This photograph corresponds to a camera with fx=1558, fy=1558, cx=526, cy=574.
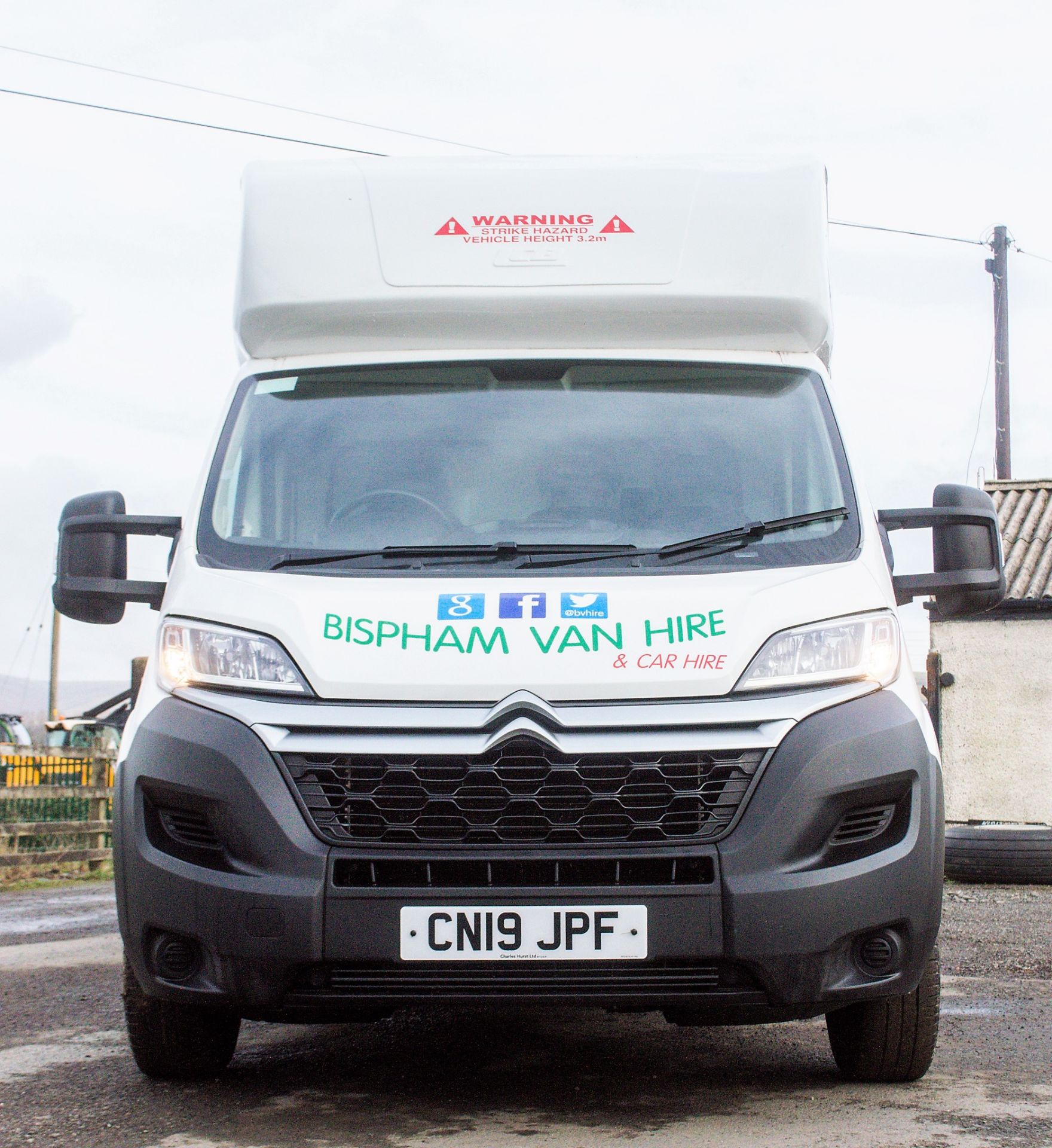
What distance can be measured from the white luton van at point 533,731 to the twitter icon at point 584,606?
0.4 inches

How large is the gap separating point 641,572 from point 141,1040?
2.11m

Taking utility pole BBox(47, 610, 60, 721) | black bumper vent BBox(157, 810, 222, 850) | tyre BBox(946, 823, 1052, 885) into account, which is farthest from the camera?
utility pole BBox(47, 610, 60, 721)

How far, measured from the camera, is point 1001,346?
28.0 metres

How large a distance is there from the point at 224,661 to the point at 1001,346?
26.0 meters

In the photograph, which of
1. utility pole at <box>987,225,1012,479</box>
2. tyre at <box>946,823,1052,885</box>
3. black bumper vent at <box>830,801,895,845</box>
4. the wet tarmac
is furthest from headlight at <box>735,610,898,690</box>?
utility pole at <box>987,225,1012,479</box>

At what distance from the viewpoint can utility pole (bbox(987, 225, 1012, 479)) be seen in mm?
27562

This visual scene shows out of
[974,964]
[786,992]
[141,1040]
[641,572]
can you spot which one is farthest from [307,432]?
[974,964]

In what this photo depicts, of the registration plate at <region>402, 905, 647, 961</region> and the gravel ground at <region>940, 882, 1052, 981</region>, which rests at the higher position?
the registration plate at <region>402, 905, 647, 961</region>

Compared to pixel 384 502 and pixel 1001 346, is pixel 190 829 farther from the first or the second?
pixel 1001 346

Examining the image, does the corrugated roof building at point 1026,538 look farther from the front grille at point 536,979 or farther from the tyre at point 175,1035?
the front grille at point 536,979

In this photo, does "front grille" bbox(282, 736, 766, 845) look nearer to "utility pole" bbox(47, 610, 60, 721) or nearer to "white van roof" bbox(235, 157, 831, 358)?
"white van roof" bbox(235, 157, 831, 358)

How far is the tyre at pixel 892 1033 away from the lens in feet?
15.1

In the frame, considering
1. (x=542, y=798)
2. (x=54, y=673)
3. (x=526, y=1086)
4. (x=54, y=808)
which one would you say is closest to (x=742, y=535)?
(x=542, y=798)

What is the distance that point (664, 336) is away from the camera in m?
5.27
